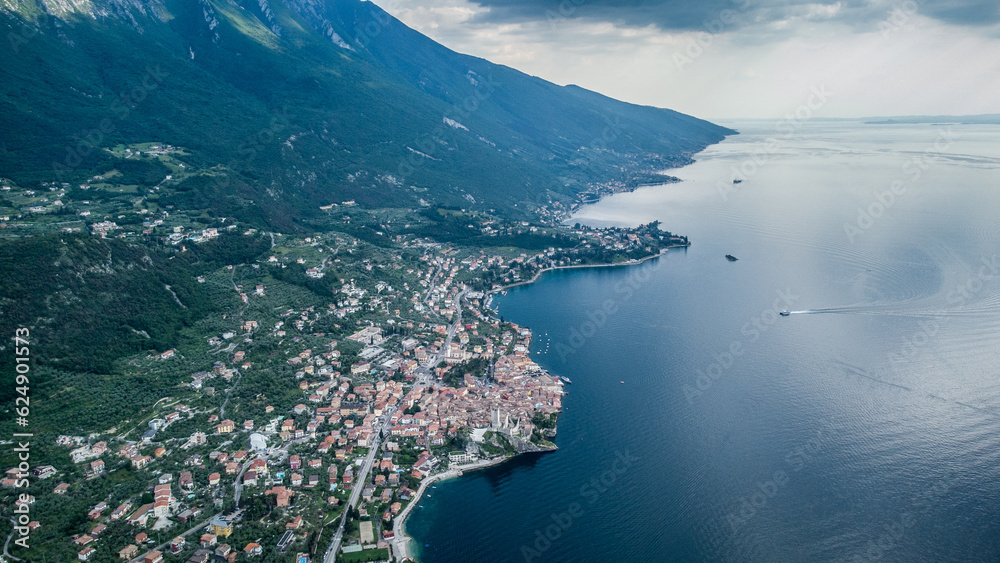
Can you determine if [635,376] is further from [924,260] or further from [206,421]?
[924,260]

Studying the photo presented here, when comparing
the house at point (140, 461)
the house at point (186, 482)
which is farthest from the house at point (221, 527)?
the house at point (140, 461)

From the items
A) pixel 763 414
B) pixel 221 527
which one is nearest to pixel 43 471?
pixel 221 527

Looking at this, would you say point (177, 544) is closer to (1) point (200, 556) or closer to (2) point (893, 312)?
(1) point (200, 556)

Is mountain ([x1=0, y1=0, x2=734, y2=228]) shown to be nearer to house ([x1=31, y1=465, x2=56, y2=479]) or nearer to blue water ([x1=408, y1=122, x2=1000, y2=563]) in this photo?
blue water ([x1=408, y1=122, x2=1000, y2=563])

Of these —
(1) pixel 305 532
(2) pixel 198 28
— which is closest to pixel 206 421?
(1) pixel 305 532

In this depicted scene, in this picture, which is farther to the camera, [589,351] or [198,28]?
[198,28]

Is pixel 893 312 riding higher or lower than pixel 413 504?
higher

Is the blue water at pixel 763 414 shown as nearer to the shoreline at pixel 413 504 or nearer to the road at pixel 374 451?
the shoreline at pixel 413 504

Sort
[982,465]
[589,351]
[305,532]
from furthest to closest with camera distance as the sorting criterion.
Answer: [589,351] → [982,465] → [305,532]
